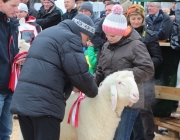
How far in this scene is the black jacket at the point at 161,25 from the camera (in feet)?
18.9

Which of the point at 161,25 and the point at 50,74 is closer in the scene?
the point at 50,74

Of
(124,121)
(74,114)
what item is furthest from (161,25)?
(74,114)

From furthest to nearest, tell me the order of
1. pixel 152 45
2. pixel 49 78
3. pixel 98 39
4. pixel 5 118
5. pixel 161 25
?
1. pixel 161 25
2. pixel 98 39
3. pixel 152 45
4. pixel 5 118
5. pixel 49 78

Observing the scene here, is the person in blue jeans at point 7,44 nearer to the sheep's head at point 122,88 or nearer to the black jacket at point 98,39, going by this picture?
the sheep's head at point 122,88

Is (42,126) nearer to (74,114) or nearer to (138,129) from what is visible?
(74,114)

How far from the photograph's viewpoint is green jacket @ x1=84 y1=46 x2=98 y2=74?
4684 mm

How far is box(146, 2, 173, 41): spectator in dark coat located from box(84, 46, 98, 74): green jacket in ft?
3.69

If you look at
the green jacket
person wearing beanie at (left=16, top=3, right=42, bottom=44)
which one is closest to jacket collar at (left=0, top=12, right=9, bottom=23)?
the green jacket

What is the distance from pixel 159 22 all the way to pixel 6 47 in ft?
11.1

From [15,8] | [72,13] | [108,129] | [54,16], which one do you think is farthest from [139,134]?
[54,16]

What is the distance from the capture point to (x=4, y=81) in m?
3.65

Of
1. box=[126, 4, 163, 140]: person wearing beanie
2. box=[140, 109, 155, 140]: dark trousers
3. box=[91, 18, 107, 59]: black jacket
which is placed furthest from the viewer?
box=[91, 18, 107, 59]: black jacket

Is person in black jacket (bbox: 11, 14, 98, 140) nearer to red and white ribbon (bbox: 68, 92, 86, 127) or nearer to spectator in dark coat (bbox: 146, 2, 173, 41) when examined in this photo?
red and white ribbon (bbox: 68, 92, 86, 127)

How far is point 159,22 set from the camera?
6.22 m
